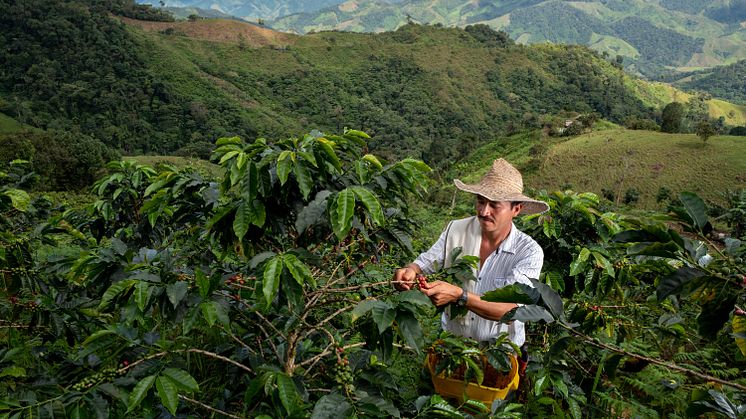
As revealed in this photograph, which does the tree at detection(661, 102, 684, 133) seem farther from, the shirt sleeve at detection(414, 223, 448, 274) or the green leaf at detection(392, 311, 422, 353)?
the green leaf at detection(392, 311, 422, 353)

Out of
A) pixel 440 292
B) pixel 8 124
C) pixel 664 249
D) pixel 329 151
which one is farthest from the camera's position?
pixel 8 124

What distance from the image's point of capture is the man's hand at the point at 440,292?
191cm

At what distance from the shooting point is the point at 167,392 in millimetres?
1479

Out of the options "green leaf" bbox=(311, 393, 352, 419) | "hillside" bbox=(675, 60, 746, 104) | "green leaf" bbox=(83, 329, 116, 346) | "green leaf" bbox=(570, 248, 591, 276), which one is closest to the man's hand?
"green leaf" bbox=(311, 393, 352, 419)

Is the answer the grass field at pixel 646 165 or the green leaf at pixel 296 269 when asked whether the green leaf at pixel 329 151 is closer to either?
the green leaf at pixel 296 269

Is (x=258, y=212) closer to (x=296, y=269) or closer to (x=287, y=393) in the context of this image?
(x=296, y=269)

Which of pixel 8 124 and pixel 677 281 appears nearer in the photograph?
pixel 677 281

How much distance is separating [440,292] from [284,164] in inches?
33.8

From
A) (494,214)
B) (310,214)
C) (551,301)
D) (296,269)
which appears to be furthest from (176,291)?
(494,214)

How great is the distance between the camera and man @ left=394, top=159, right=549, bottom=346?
7.80 feet

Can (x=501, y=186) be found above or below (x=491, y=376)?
above

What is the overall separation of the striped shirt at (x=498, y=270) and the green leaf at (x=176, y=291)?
1262 mm

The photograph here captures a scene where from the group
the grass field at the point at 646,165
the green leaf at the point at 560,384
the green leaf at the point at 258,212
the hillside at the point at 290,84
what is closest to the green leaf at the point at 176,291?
the green leaf at the point at 258,212

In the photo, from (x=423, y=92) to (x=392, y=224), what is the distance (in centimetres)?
8814
